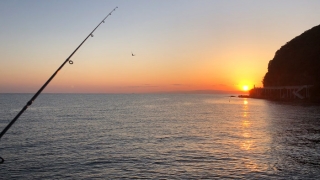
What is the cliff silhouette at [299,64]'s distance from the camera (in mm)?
105312

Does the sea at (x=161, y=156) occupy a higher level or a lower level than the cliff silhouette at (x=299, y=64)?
lower

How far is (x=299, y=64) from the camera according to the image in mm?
111000

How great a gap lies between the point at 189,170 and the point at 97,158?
284 inches

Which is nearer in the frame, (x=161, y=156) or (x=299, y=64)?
(x=161, y=156)

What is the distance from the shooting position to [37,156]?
22734 millimetres

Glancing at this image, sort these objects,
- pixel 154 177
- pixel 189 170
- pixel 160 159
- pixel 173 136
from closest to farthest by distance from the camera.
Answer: pixel 154 177 → pixel 189 170 → pixel 160 159 → pixel 173 136

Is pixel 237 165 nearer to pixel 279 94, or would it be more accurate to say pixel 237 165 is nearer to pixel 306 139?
pixel 306 139

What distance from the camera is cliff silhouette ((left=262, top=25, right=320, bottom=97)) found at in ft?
346

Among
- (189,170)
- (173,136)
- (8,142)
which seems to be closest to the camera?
(189,170)

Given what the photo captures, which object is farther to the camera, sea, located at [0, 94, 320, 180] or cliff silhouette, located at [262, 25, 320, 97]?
cliff silhouette, located at [262, 25, 320, 97]

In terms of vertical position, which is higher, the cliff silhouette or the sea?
the cliff silhouette

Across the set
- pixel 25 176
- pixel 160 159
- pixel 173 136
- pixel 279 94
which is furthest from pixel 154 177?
pixel 279 94

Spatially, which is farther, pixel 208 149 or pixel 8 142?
pixel 8 142

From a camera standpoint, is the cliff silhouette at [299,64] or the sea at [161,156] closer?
the sea at [161,156]
